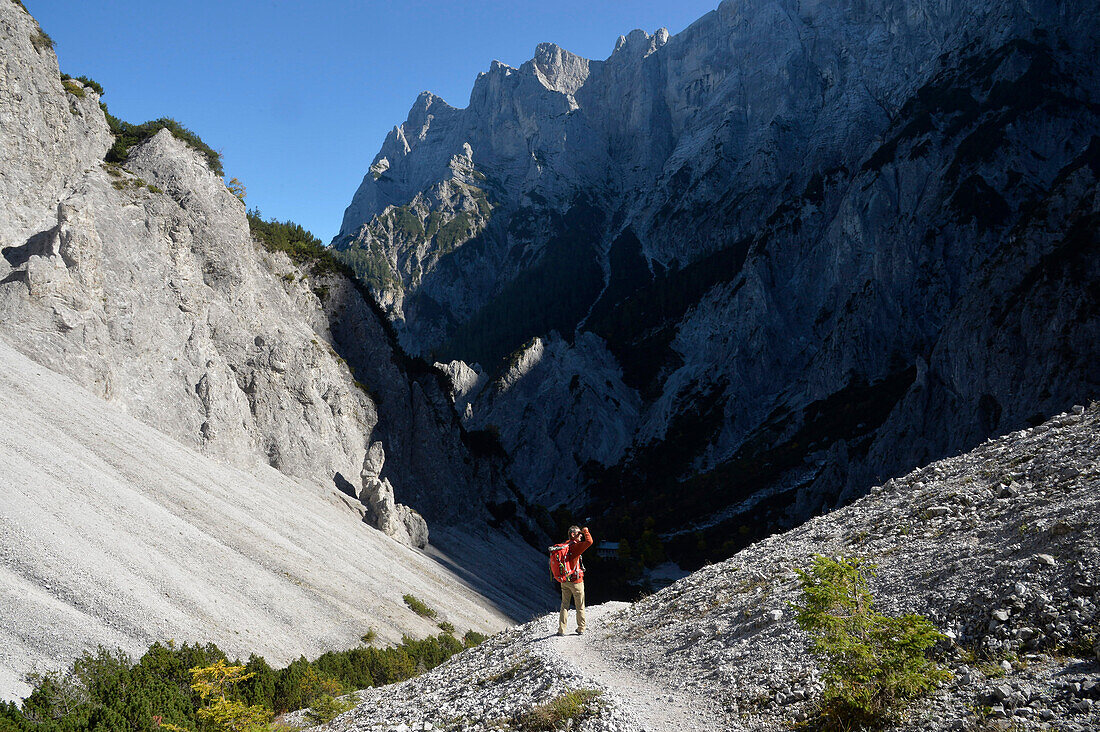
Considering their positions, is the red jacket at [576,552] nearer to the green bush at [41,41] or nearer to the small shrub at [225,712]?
the small shrub at [225,712]

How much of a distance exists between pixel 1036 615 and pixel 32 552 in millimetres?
31497

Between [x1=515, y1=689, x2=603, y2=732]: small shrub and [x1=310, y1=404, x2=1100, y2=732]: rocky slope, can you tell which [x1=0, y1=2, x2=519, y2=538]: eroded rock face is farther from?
[x1=515, y1=689, x2=603, y2=732]: small shrub

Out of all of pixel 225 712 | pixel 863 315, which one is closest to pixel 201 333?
pixel 225 712

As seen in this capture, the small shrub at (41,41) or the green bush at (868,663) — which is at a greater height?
the small shrub at (41,41)

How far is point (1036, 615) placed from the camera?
35.9ft

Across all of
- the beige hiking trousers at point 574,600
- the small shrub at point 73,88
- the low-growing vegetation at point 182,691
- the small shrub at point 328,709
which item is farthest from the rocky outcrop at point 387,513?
the beige hiking trousers at point 574,600

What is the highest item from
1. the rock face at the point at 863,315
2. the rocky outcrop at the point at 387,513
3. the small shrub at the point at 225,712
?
the rock face at the point at 863,315

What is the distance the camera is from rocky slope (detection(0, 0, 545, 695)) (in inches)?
1708

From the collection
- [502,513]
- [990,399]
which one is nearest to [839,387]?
[990,399]

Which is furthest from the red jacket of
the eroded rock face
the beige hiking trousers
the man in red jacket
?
the eroded rock face

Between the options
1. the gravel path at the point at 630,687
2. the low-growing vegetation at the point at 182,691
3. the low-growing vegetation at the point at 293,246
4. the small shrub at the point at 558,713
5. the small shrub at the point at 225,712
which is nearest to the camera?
the gravel path at the point at 630,687

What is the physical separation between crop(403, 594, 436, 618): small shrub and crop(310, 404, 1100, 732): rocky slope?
23.8 m

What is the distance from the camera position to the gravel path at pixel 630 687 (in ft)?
37.9

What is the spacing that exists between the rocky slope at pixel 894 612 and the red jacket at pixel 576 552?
6.02 ft
